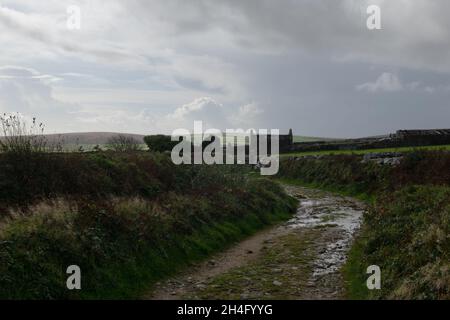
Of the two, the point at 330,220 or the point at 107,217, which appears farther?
the point at 330,220

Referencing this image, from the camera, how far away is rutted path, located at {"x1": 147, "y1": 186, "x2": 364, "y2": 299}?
10617 mm

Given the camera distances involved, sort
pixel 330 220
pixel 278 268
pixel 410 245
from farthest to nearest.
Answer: pixel 330 220
pixel 278 268
pixel 410 245

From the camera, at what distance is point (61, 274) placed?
9.48m

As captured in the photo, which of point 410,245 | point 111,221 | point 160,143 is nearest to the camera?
point 410,245

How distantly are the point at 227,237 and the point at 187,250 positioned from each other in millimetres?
3002

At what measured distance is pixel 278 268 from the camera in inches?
505

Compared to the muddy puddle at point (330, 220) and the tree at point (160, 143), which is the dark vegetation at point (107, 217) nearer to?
the muddy puddle at point (330, 220)

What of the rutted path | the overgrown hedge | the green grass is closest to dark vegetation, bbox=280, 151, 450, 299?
the rutted path

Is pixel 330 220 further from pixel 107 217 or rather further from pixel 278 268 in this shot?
pixel 107 217

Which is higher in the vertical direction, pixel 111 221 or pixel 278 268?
pixel 111 221

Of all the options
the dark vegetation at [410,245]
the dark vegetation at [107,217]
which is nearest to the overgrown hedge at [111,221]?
the dark vegetation at [107,217]

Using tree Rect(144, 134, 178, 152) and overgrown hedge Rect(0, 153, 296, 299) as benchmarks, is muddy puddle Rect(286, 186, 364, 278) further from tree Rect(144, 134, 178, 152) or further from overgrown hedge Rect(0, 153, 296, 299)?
tree Rect(144, 134, 178, 152)

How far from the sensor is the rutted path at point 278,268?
10.6 meters

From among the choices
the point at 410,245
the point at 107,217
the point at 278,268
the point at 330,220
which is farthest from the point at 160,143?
the point at 410,245
